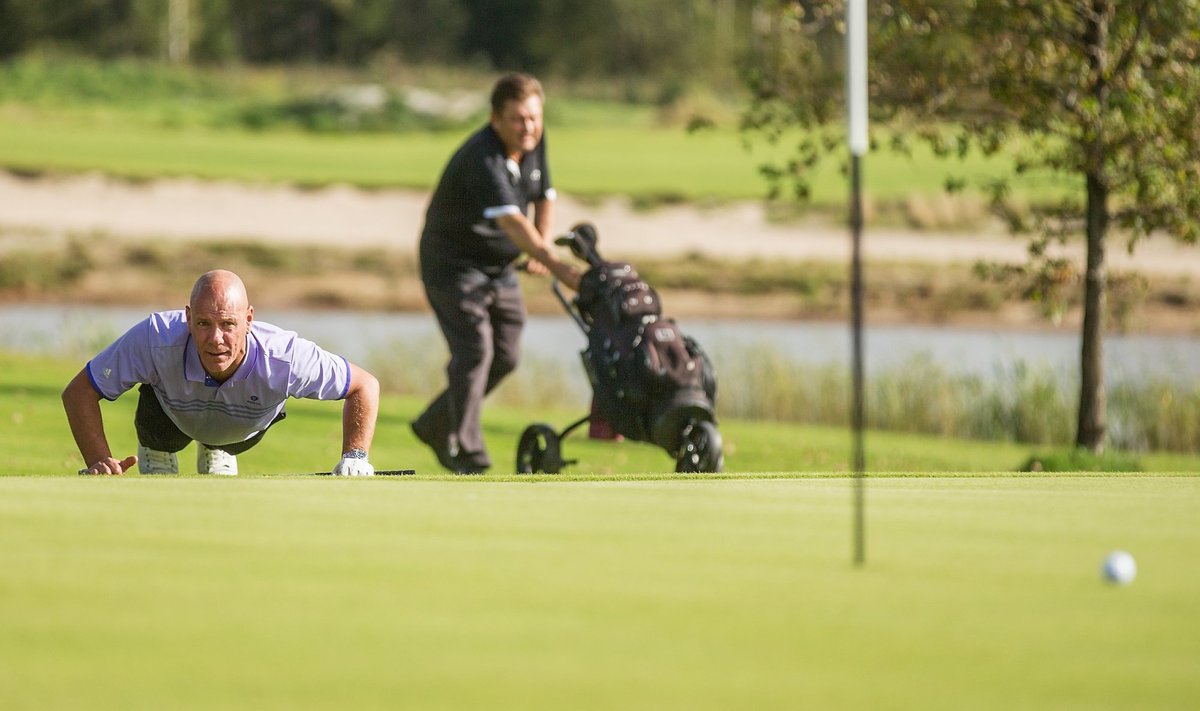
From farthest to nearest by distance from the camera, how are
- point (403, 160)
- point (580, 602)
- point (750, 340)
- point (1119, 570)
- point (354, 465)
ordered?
point (403, 160)
point (750, 340)
point (354, 465)
point (1119, 570)
point (580, 602)

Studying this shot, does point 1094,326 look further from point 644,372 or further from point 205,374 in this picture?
point 205,374

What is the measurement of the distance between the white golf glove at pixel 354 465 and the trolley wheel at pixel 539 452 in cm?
294

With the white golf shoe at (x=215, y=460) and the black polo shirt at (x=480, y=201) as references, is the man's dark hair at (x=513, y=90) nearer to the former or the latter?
the black polo shirt at (x=480, y=201)

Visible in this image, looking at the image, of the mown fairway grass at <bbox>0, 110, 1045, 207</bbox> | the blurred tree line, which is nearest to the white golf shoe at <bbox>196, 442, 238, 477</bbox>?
the mown fairway grass at <bbox>0, 110, 1045, 207</bbox>

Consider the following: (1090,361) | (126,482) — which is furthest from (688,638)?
(1090,361)

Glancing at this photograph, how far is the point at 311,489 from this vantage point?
543 centimetres

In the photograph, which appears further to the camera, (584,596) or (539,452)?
(539,452)

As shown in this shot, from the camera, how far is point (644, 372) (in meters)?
8.80

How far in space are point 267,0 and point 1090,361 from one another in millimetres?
55368

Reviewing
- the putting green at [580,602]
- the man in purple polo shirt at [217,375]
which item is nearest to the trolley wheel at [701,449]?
the man in purple polo shirt at [217,375]

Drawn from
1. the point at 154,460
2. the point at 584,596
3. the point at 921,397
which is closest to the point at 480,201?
the point at 154,460

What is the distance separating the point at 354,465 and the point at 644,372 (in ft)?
7.89

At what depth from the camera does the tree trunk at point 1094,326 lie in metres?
12.3

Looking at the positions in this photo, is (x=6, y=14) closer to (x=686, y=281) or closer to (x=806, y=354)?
(x=686, y=281)
